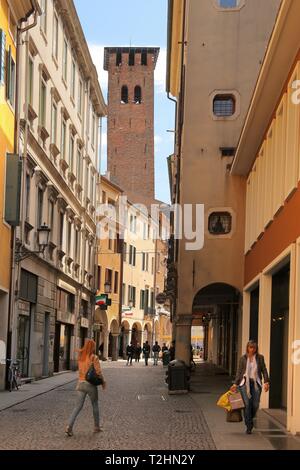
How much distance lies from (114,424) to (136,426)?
19.7 inches

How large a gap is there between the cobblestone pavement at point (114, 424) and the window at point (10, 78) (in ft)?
27.8

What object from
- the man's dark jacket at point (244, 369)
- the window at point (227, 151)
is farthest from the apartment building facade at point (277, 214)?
the window at point (227, 151)

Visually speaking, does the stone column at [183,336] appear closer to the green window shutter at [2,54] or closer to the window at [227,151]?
the window at [227,151]

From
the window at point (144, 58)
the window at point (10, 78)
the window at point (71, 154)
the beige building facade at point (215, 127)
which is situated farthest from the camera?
the window at point (144, 58)

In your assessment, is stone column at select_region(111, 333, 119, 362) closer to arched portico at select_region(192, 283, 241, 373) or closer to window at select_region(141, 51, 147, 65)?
arched portico at select_region(192, 283, 241, 373)

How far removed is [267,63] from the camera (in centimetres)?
1493

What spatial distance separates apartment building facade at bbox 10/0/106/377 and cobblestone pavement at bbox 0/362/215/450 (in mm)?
4722

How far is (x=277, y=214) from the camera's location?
16.2 meters

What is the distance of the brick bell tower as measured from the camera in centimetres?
8838

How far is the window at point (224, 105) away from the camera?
27.2 m

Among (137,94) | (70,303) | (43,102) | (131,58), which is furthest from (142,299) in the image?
(43,102)

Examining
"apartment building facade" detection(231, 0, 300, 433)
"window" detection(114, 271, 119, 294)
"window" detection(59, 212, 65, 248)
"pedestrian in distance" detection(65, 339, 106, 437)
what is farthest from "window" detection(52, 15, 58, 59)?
"window" detection(114, 271, 119, 294)
